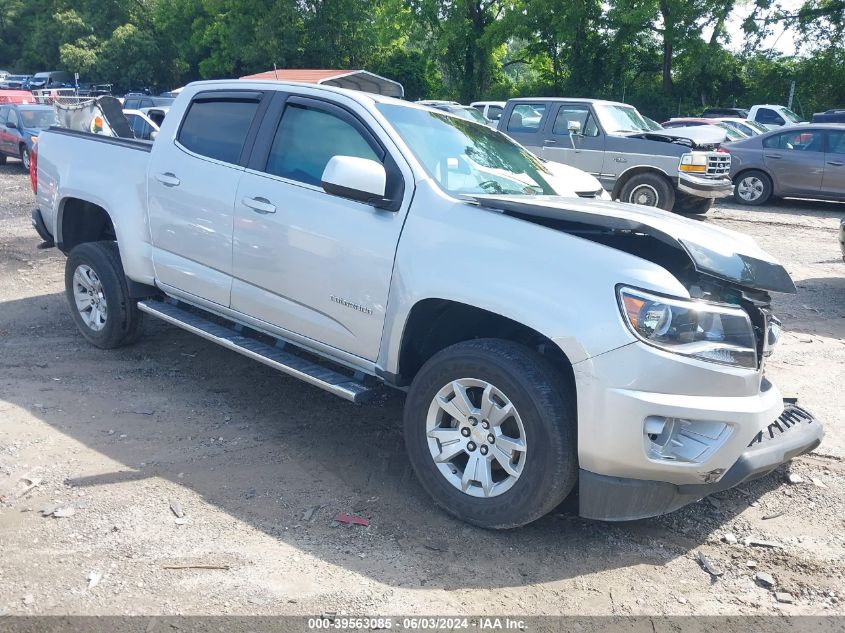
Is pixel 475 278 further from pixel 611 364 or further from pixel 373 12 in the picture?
pixel 373 12

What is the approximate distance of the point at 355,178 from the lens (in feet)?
12.6

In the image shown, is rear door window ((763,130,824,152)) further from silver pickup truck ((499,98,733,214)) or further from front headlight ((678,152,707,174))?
front headlight ((678,152,707,174))

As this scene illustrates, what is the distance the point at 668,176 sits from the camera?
12.8 meters

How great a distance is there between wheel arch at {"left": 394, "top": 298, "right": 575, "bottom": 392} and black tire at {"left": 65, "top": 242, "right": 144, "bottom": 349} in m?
2.65

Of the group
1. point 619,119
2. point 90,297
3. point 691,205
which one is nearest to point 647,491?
point 90,297

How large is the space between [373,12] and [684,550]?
4240 cm

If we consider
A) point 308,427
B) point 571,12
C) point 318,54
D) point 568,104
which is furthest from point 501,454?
point 318,54

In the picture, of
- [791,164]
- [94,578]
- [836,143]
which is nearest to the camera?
[94,578]

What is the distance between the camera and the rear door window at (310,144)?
14.4 ft

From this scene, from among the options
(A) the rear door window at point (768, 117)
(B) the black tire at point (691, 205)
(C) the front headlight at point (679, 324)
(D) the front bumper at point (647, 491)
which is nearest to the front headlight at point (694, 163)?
(B) the black tire at point (691, 205)

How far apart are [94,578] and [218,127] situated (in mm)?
2965

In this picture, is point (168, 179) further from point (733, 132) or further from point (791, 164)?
point (733, 132)

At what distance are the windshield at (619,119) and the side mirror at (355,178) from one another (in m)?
10.2

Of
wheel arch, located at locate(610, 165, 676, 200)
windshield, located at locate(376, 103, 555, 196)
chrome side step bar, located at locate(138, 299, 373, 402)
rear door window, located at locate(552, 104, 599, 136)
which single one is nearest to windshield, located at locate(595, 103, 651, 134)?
rear door window, located at locate(552, 104, 599, 136)
